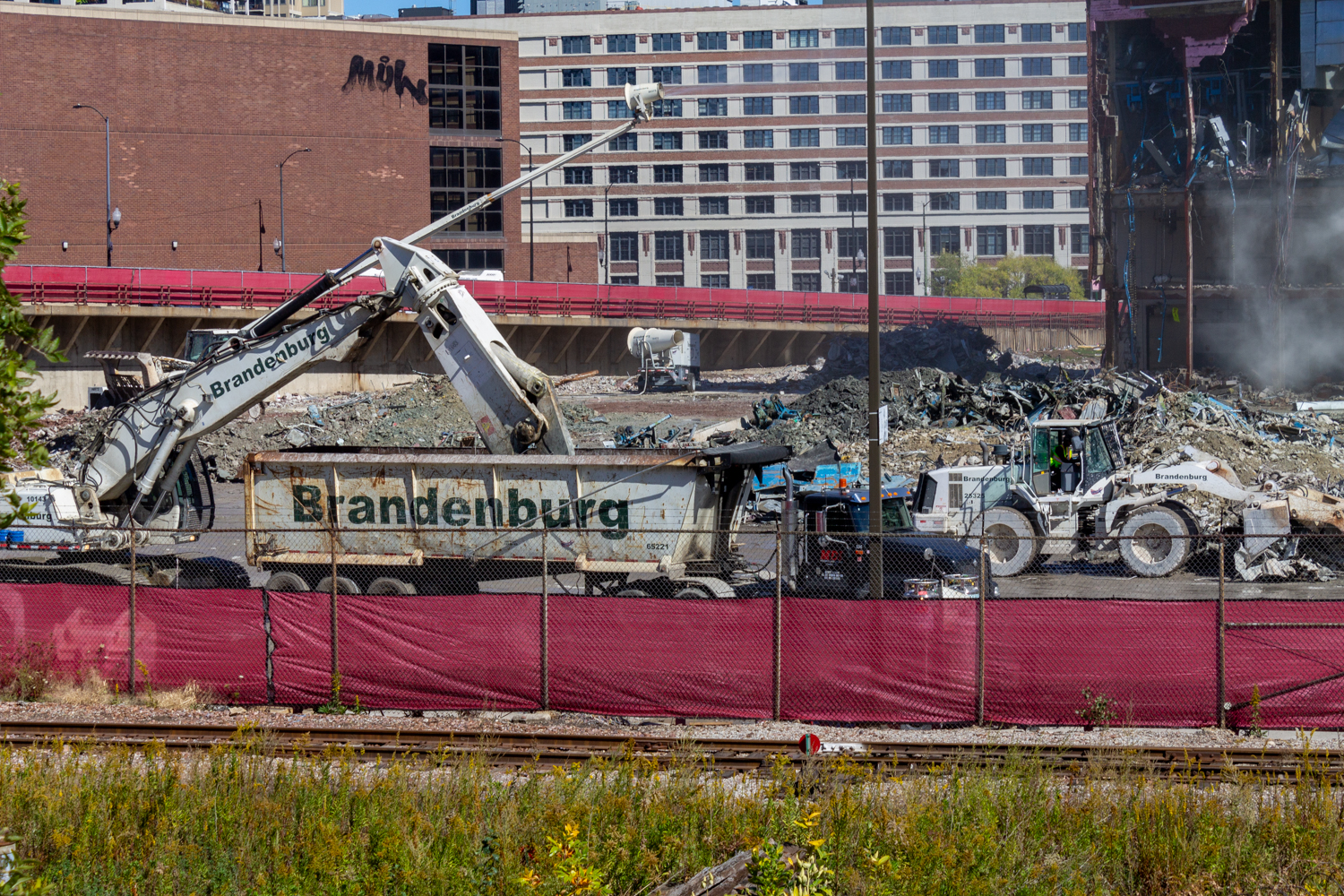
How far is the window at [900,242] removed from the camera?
3890 inches

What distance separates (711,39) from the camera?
327 feet

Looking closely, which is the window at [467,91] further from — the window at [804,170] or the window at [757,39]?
the window at [804,170]

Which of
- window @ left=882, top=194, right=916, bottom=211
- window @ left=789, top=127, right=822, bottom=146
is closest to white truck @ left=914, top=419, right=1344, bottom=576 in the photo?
window @ left=882, top=194, right=916, bottom=211

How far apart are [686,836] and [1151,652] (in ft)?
20.6

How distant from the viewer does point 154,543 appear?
797 inches

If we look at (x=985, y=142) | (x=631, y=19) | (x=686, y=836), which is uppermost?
(x=631, y=19)

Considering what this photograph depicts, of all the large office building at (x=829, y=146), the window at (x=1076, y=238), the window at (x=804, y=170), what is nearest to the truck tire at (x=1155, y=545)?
the large office building at (x=829, y=146)

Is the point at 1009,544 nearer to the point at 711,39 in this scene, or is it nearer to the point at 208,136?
the point at 208,136

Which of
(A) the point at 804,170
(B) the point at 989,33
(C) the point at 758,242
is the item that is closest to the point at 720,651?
(C) the point at 758,242

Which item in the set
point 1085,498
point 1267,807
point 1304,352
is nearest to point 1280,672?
point 1267,807

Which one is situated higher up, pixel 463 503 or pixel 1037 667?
pixel 463 503

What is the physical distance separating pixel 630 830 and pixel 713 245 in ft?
302

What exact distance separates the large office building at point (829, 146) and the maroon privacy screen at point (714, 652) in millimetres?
84828

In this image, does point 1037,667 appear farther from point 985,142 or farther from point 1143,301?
point 985,142
